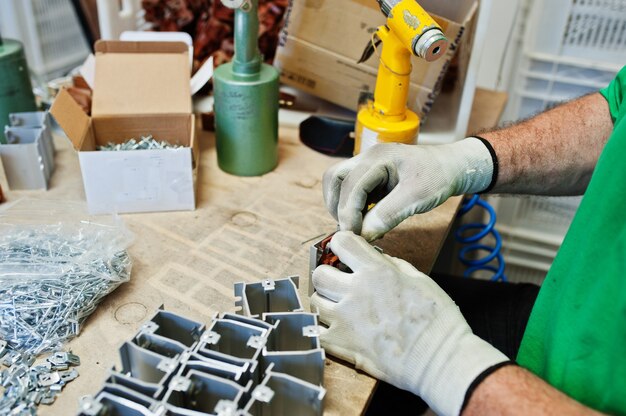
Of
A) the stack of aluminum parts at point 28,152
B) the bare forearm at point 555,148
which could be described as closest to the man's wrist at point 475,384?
the bare forearm at point 555,148

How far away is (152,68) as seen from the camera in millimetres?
1128

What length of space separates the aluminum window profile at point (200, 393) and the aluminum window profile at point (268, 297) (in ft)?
0.43

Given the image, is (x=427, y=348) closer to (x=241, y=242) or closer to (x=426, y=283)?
(x=426, y=283)

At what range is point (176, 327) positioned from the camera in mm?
734

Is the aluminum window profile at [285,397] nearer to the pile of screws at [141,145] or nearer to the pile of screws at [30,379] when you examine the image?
the pile of screws at [30,379]

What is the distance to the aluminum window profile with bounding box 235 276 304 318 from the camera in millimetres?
773

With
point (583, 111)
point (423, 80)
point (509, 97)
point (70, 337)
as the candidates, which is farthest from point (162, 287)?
point (509, 97)

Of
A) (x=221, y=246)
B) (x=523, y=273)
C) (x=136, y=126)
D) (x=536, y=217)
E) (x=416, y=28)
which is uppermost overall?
(x=416, y=28)

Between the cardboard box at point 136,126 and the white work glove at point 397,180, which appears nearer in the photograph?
the white work glove at point 397,180

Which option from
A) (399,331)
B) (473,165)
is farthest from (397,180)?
(399,331)

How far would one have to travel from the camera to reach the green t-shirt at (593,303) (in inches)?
26.1

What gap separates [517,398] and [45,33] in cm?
182

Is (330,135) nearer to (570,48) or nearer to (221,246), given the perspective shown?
(221,246)

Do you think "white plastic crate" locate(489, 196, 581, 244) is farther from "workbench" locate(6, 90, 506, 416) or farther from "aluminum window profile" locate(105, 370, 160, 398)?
"aluminum window profile" locate(105, 370, 160, 398)
